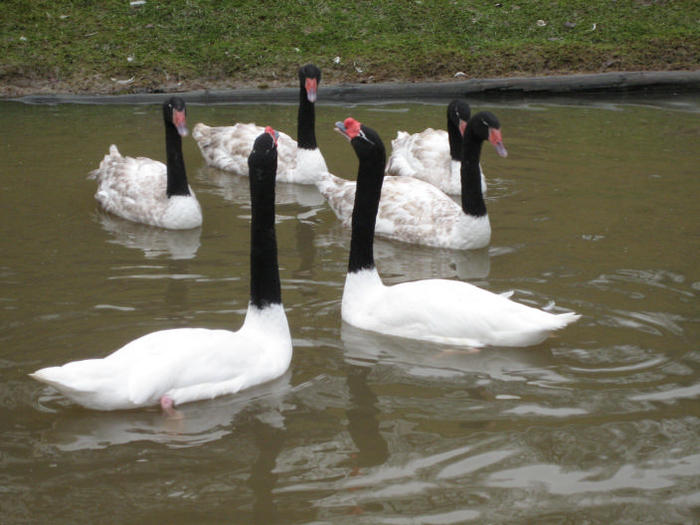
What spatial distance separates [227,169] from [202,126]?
86cm

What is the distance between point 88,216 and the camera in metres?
10.1

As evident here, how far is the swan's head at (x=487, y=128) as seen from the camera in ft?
28.5

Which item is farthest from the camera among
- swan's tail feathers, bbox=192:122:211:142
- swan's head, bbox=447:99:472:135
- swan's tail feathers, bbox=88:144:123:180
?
swan's tail feathers, bbox=192:122:211:142

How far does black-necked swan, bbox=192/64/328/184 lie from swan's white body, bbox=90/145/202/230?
4.84 feet

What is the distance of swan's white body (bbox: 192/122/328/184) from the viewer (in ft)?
38.4

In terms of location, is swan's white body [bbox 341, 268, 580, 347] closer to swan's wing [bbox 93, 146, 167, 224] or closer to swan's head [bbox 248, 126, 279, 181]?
swan's head [bbox 248, 126, 279, 181]

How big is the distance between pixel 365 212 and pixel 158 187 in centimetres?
346

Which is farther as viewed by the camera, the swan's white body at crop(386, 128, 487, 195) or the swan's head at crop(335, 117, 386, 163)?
the swan's white body at crop(386, 128, 487, 195)

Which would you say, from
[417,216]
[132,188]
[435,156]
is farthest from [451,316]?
[435,156]

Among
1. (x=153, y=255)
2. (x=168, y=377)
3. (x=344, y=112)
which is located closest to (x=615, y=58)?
(x=344, y=112)

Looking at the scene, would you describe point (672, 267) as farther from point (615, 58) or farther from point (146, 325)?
point (615, 58)

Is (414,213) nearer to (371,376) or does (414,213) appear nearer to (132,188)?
(132,188)

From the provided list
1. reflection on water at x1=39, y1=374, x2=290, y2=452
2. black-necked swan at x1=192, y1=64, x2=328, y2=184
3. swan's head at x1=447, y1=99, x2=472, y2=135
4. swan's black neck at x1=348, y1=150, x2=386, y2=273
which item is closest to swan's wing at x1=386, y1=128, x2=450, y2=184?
swan's head at x1=447, y1=99, x2=472, y2=135

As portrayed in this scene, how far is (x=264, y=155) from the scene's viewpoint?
6086mm
